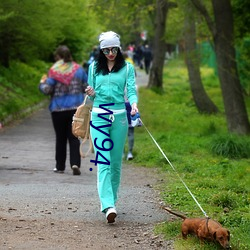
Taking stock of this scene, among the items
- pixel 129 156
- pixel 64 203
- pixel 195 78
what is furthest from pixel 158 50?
pixel 64 203

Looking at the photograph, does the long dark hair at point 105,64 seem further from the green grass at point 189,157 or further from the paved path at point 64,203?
the green grass at point 189,157

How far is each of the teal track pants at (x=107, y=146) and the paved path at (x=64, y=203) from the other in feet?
1.00

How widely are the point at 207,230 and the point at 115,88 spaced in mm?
1974

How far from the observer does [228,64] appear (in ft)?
53.8

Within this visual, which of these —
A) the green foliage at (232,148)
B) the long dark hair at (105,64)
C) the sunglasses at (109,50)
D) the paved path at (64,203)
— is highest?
the sunglasses at (109,50)

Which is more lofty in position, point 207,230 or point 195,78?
point 207,230

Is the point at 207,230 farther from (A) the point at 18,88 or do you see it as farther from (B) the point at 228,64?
(A) the point at 18,88

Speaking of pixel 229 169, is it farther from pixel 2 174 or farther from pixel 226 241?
pixel 226 241

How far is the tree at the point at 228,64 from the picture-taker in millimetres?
16188

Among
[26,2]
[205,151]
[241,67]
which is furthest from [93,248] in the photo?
[241,67]

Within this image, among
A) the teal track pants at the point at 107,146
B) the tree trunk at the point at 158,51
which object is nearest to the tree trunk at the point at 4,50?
the tree trunk at the point at 158,51

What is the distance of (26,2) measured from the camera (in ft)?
57.7

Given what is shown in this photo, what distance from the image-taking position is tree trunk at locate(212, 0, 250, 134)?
637 inches

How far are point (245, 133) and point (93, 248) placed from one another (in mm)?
10648
